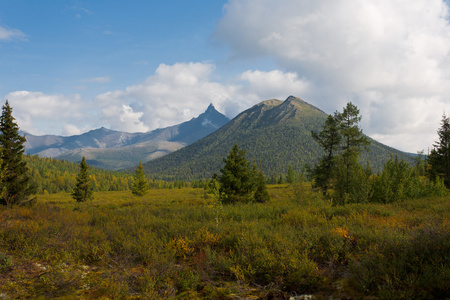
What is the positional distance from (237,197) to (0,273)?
22.8 meters

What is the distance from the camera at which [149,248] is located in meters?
8.09

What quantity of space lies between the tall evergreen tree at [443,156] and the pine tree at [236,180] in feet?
103

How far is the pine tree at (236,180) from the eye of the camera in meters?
28.0

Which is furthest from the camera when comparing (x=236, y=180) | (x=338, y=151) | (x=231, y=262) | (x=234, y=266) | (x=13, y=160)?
(x=338, y=151)

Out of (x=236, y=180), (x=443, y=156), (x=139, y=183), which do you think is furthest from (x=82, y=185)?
(x=443, y=156)

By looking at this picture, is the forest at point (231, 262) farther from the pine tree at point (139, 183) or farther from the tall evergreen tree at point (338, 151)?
the pine tree at point (139, 183)

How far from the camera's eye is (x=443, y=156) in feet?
126

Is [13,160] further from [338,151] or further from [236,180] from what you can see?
[338,151]

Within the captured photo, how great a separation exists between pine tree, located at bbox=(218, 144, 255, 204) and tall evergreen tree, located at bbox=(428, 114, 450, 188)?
31.3 metres

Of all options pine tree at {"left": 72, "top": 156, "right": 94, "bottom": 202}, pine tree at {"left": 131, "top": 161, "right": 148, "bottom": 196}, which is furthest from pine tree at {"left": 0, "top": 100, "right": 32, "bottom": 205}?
pine tree at {"left": 131, "top": 161, "right": 148, "bottom": 196}

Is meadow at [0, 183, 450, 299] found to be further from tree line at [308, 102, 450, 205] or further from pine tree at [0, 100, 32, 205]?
pine tree at [0, 100, 32, 205]

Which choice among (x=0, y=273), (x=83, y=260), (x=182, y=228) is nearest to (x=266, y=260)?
(x=182, y=228)

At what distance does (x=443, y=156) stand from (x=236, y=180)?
36.3m

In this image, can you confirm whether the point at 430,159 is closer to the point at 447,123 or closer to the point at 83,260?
the point at 447,123
